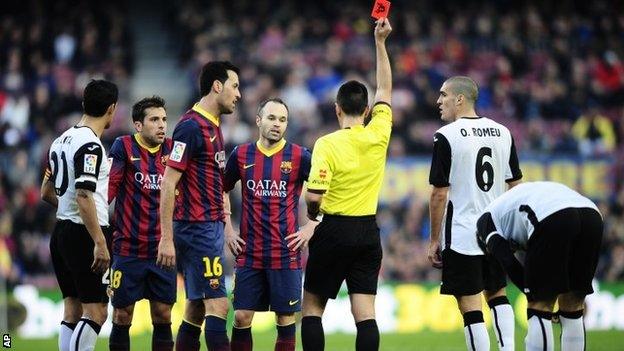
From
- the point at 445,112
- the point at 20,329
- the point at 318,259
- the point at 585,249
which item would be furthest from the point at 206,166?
the point at 20,329

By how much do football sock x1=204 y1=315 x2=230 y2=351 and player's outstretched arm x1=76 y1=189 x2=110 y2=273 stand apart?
1.00 meters

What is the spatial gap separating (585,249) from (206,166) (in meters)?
3.19

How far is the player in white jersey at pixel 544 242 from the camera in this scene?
25.8ft

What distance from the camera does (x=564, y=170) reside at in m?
21.5

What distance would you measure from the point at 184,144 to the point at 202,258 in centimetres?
96

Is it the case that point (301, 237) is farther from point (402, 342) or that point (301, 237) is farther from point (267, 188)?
point (402, 342)

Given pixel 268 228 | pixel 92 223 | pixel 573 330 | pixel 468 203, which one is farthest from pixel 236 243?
pixel 573 330

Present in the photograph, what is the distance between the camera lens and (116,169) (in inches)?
383

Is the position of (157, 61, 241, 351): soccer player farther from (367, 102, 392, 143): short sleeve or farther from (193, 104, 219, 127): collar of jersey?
(367, 102, 392, 143): short sleeve

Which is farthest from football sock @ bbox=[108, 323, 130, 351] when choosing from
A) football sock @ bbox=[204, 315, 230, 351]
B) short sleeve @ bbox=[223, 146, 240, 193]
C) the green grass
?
the green grass

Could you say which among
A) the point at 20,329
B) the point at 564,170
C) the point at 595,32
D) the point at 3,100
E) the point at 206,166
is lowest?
the point at 20,329

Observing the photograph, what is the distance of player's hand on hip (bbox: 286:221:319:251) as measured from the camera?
9.16 metres

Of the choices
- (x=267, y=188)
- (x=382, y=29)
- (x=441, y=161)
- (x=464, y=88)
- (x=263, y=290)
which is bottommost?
(x=263, y=290)

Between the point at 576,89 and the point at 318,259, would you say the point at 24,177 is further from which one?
the point at 318,259
